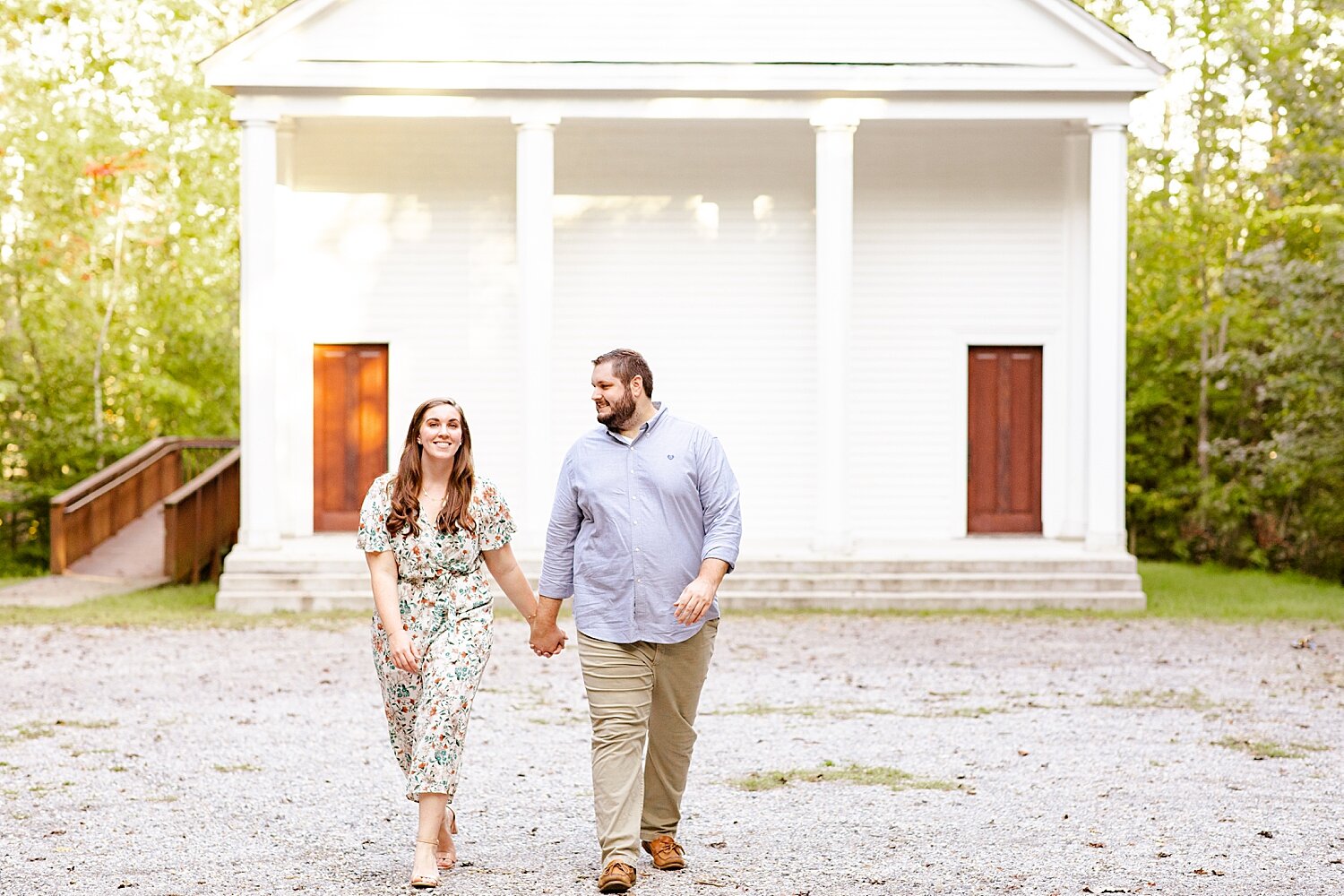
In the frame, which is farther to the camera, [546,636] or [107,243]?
[107,243]

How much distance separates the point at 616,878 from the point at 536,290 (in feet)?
36.0

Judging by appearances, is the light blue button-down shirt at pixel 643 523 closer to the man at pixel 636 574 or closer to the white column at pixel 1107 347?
the man at pixel 636 574

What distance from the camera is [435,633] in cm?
593

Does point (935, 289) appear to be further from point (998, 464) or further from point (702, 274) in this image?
point (702, 274)

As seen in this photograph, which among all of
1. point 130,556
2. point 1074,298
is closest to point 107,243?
point 130,556

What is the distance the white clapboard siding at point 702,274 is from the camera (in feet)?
59.9

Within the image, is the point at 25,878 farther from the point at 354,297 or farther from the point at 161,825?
the point at 354,297

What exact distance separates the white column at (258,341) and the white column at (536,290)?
2493 millimetres

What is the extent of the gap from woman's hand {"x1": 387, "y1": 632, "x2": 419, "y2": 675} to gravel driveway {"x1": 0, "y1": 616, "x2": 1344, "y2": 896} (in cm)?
83

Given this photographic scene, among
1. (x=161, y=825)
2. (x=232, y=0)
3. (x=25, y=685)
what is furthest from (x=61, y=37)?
(x=161, y=825)

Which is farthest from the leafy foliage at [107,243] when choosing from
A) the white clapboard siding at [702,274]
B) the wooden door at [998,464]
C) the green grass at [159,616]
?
the wooden door at [998,464]

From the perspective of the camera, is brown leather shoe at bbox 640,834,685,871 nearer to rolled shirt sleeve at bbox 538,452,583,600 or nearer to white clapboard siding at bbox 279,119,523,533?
rolled shirt sleeve at bbox 538,452,583,600

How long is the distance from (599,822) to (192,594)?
38.6ft

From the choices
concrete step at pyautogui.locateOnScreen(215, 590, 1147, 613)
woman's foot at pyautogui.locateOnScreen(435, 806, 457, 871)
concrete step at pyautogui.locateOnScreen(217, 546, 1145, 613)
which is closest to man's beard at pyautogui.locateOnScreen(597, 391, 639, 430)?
woman's foot at pyautogui.locateOnScreen(435, 806, 457, 871)
